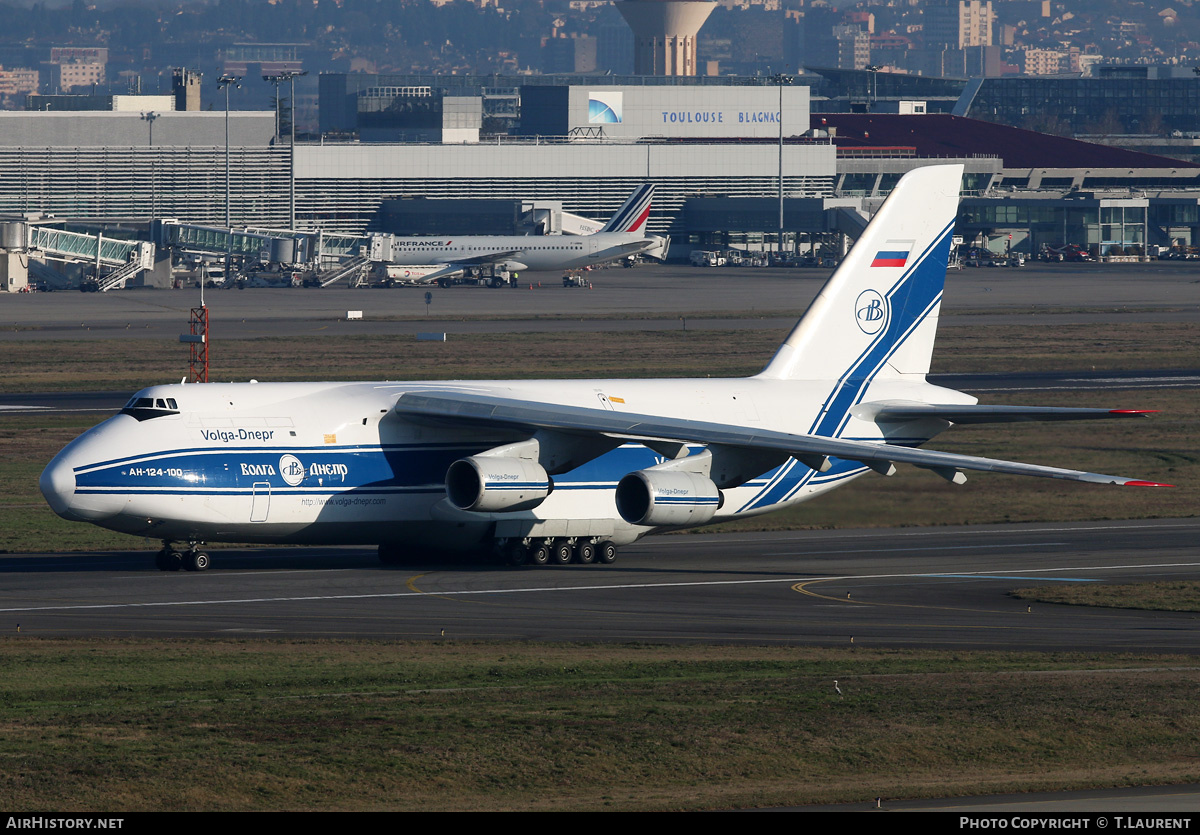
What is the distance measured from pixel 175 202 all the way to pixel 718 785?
16981 centimetres

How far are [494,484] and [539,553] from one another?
3253 mm

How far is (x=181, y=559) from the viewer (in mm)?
38938

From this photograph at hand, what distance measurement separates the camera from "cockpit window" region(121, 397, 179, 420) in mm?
37875

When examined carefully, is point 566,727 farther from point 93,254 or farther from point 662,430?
point 93,254

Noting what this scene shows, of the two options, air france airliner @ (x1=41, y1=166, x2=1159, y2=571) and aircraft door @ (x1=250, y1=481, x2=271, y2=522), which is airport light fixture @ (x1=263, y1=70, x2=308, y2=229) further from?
aircraft door @ (x1=250, y1=481, x2=271, y2=522)

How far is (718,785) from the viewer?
19.9 metres

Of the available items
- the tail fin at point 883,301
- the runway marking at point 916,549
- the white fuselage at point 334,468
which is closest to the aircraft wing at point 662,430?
the white fuselage at point 334,468

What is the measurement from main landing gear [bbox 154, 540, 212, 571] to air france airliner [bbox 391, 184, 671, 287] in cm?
11238

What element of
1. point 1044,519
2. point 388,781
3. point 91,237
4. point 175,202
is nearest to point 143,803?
point 388,781

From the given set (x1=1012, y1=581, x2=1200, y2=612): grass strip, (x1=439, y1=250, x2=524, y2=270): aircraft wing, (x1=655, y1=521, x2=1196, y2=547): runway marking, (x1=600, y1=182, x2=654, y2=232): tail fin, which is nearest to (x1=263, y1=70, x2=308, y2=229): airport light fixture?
(x1=439, y1=250, x2=524, y2=270): aircraft wing

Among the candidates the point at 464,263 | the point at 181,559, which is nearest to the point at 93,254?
the point at 464,263

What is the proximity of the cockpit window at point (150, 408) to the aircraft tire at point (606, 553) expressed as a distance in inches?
405

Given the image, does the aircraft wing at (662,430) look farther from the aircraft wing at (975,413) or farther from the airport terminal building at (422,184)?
the airport terminal building at (422,184)

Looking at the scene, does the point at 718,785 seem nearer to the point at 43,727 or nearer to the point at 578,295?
the point at 43,727
